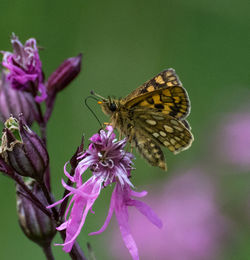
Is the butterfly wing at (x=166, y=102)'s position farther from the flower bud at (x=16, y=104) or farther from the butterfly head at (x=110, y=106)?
the flower bud at (x=16, y=104)

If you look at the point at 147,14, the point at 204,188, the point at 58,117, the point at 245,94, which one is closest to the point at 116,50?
the point at 147,14

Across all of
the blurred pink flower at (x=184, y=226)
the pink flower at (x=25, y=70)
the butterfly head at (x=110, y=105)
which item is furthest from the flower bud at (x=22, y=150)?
the blurred pink flower at (x=184, y=226)

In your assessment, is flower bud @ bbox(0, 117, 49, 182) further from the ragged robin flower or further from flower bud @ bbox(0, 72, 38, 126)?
flower bud @ bbox(0, 72, 38, 126)

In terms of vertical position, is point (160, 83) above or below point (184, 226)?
above

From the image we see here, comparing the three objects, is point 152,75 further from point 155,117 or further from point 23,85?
point 155,117

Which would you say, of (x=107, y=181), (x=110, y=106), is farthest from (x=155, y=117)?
(x=107, y=181)

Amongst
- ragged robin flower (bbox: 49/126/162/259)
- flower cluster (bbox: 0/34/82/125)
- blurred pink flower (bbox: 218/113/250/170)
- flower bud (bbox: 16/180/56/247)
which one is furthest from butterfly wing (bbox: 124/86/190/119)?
blurred pink flower (bbox: 218/113/250/170)
